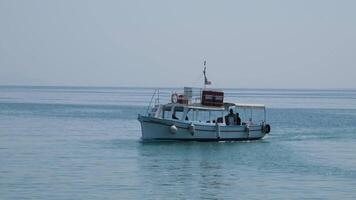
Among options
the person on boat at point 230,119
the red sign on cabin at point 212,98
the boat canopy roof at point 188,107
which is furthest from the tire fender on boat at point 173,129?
the person on boat at point 230,119

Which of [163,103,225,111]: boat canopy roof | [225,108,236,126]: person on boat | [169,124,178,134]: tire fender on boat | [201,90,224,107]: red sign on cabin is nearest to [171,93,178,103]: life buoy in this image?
[163,103,225,111]: boat canopy roof

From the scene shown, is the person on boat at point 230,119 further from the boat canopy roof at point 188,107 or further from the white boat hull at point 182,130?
the boat canopy roof at point 188,107

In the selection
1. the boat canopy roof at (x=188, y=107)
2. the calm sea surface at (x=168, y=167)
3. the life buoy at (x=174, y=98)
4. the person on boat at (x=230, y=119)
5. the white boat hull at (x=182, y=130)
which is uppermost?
the life buoy at (x=174, y=98)

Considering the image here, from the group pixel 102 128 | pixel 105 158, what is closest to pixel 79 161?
pixel 105 158

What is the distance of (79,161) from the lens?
43.8 metres

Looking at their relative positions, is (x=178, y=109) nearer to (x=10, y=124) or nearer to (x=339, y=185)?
(x=339, y=185)

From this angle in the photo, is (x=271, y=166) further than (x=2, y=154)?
No

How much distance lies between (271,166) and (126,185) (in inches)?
415

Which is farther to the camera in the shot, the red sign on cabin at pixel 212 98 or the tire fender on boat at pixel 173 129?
the red sign on cabin at pixel 212 98

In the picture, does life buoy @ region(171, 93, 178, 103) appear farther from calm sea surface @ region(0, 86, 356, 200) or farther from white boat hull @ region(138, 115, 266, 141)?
calm sea surface @ region(0, 86, 356, 200)

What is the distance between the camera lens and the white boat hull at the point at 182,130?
176ft

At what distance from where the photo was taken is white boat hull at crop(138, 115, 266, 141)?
176ft

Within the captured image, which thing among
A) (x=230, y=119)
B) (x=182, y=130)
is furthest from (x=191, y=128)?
(x=230, y=119)

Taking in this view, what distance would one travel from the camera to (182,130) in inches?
2133
